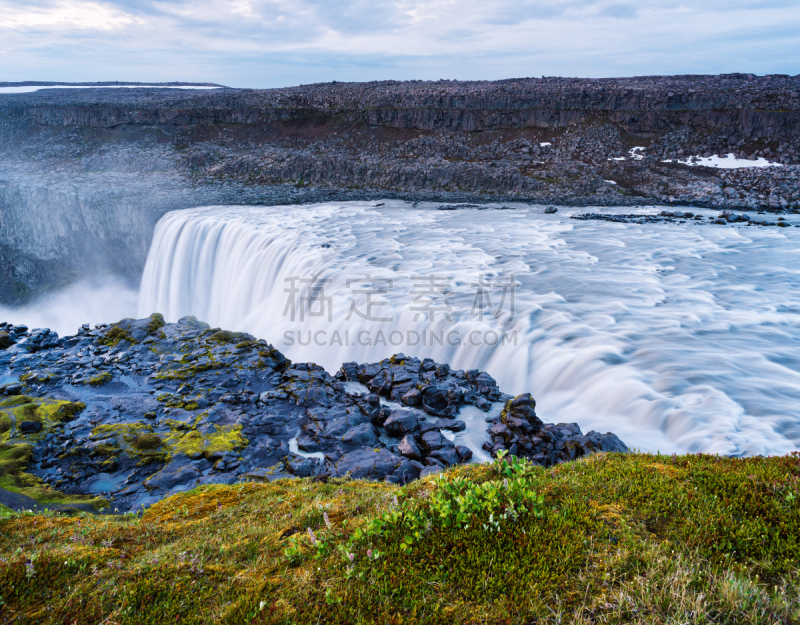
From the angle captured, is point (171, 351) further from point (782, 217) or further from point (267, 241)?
point (782, 217)

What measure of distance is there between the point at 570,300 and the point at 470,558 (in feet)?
50.2

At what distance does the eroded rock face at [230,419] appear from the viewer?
9312mm

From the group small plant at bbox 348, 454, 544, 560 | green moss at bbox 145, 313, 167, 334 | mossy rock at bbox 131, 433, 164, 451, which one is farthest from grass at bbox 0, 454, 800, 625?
green moss at bbox 145, 313, 167, 334

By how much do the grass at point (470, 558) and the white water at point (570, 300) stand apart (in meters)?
5.73

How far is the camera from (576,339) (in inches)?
558

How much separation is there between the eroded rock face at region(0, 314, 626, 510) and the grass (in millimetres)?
3737

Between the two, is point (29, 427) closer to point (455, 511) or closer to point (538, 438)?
point (455, 511)

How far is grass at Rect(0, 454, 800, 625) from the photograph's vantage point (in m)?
3.31

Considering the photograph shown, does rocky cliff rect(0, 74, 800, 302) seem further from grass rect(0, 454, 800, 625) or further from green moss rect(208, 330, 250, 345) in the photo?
grass rect(0, 454, 800, 625)

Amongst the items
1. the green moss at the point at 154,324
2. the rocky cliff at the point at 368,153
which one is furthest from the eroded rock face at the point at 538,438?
the rocky cliff at the point at 368,153

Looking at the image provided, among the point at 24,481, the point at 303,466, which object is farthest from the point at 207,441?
the point at 24,481

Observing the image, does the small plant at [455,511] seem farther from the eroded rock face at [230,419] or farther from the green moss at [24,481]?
the green moss at [24,481]

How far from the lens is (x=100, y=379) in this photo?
14.1 meters

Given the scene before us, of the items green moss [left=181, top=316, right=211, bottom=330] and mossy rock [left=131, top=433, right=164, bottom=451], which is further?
green moss [left=181, top=316, right=211, bottom=330]
